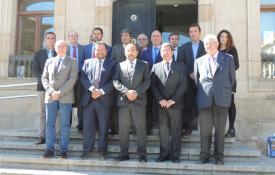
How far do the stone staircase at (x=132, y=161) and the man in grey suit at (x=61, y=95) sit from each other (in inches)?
10.0

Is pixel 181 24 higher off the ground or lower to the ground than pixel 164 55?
higher

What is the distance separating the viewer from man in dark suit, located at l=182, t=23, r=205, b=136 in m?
6.56

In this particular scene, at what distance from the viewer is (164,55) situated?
6238 mm

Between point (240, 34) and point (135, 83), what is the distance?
3.78m

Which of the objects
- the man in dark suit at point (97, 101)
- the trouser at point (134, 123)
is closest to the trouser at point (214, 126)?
the trouser at point (134, 123)

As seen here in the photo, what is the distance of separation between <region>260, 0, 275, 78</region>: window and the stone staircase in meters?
2.72

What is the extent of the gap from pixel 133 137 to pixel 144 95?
3.82 feet

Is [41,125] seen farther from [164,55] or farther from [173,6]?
[173,6]

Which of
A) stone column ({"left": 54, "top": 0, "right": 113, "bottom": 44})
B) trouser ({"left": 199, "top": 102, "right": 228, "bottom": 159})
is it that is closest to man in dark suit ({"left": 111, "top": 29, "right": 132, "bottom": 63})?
trouser ({"left": 199, "top": 102, "right": 228, "bottom": 159})

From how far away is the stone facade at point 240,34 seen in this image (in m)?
8.45

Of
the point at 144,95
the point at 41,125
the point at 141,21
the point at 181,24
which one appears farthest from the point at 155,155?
the point at 181,24

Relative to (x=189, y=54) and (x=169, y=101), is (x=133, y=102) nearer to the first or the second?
(x=169, y=101)

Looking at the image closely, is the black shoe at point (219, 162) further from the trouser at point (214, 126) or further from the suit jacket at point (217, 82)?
the suit jacket at point (217, 82)

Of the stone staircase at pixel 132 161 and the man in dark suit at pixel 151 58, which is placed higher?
the man in dark suit at pixel 151 58
